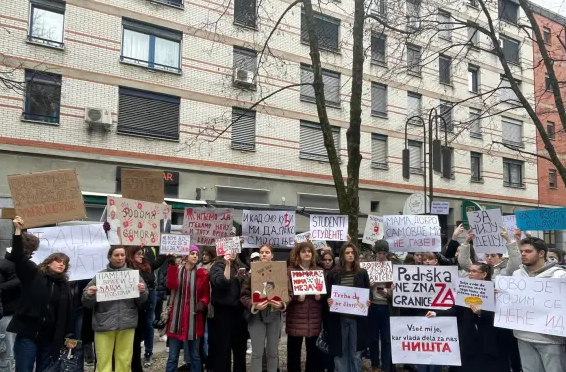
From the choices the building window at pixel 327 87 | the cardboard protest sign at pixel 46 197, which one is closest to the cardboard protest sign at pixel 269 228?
the cardboard protest sign at pixel 46 197

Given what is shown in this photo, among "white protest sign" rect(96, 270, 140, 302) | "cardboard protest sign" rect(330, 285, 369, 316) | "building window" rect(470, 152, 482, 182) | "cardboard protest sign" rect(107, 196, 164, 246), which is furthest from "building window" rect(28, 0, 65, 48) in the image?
"building window" rect(470, 152, 482, 182)

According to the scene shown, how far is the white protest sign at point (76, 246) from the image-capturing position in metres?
6.84

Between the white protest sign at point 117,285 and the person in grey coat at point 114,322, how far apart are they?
6 cm

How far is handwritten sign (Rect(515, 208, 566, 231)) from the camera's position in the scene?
5.86m

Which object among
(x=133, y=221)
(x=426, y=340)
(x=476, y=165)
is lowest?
(x=426, y=340)

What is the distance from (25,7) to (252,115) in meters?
8.53

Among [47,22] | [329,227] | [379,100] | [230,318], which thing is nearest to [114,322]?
[230,318]

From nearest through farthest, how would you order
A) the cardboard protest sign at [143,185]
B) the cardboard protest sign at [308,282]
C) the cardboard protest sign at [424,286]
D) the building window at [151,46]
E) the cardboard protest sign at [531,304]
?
the cardboard protest sign at [531,304] → the cardboard protest sign at [424,286] → the cardboard protest sign at [308,282] → the cardboard protest sign at [143,185] → the building window at [151,46]

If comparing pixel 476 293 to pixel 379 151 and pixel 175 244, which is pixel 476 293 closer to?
pixel 175 244

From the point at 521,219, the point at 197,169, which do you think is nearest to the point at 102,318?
the point at 521,219

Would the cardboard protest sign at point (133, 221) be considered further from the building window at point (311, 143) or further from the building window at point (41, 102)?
the building window at point (311, 143)

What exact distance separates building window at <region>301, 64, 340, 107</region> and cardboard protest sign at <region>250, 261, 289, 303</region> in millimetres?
15719

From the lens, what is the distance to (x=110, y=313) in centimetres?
568

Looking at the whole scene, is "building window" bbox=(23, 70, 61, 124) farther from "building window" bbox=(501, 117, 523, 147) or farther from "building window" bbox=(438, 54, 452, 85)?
"building window" bbox=(501, 117, 523, 147)
